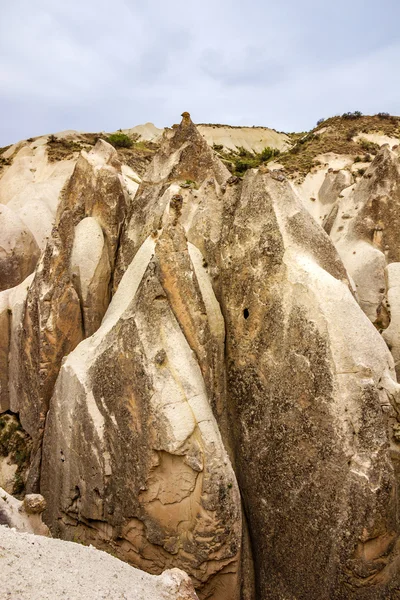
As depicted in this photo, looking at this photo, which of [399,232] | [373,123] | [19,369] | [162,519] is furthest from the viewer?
[373,123]

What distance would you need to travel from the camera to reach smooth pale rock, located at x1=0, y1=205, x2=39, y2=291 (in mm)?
14180

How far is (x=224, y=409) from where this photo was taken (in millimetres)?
7977

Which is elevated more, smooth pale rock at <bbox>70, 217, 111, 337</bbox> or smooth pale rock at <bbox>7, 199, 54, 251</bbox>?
smooth pale rock at <bbox>7, 199, 54, 251</bbox>

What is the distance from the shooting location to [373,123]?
33.3m

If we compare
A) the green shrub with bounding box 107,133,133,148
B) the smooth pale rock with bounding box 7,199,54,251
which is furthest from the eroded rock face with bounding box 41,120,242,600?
the green shrub with bounding box 107,133,133,148

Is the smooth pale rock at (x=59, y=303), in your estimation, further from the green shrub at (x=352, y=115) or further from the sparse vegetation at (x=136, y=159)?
the green shrub at (x=352, y=115)

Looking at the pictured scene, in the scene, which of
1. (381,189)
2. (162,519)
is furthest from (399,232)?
(162,519)

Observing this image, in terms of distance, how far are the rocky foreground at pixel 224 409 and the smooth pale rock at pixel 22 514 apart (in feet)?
2.96

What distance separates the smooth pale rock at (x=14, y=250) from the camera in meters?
14.2

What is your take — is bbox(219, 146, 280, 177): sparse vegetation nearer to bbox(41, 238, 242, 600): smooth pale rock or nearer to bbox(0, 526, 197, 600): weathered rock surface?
bbox(41, 238, 242, 600): smooth pale rock

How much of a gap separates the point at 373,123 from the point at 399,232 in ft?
79.2

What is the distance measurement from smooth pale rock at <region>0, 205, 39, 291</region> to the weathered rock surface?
9604mm

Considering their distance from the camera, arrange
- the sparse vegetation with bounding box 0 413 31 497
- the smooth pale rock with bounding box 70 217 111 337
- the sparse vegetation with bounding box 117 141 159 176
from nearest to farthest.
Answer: the sparse vegetation with bounding box 0 413 31 497
the smooth pale rock with bounding box 70 217 111 337
the sparse vegetation with bounding box 117 141 159 176

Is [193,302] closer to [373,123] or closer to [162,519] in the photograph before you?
[162,519]
